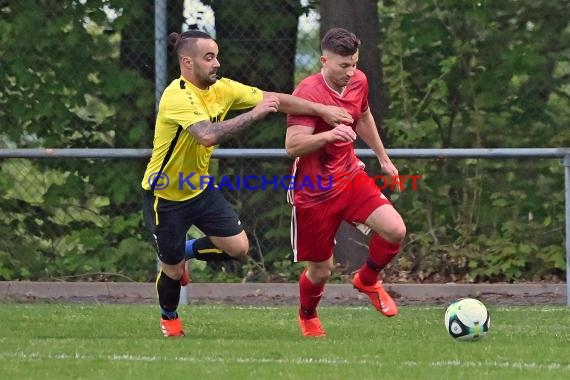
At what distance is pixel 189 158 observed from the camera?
880 cm

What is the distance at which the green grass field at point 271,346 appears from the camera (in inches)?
276

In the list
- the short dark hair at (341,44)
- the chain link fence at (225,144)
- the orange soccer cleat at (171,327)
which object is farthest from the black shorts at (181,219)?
the chain link fence at (225,144)

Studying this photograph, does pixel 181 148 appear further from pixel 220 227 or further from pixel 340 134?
pixel 340 134

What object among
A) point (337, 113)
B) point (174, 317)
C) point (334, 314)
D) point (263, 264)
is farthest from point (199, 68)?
point (263, 264)

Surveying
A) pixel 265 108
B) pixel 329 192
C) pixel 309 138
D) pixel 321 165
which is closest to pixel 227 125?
pixel 265 108

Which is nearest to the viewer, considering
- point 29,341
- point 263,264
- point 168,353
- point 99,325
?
point 168,353

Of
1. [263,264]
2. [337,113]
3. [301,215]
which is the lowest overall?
[263,264]

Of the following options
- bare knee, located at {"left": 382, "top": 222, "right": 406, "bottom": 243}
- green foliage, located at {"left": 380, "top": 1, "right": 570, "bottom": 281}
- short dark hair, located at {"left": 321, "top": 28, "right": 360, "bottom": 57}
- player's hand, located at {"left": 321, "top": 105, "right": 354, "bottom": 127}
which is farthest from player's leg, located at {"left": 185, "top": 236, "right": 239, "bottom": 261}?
green foliage, located at {"left": 380, "top": 1, "right": 570, "bottom": 281}

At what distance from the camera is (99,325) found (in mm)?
9688

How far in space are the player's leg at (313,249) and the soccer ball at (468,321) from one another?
3.17ft

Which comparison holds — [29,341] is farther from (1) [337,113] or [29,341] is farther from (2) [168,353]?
(1) [337,113]

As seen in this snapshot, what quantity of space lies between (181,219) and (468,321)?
6.31ft

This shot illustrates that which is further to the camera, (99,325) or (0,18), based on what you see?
(0,18)

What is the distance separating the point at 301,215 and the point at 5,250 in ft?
15.9
